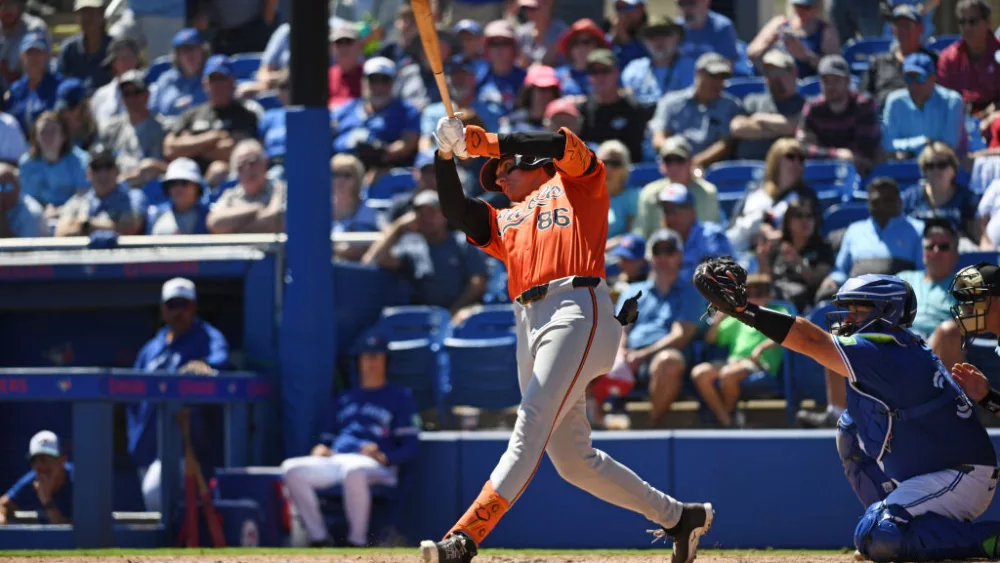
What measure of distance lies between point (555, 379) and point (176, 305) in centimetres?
404

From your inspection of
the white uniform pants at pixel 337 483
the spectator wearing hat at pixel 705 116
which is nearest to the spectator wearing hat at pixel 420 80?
the spectator wearing hat at pixel 705 116

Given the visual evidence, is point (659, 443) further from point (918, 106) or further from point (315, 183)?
Result: point (918, 106)

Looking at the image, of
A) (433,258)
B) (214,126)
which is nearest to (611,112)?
(433,258)

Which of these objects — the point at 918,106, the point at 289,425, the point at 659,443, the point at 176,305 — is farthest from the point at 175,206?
the point at 918,106

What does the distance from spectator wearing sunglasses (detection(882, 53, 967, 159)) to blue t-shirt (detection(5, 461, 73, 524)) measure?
5362 mm

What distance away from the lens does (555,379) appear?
4.83 m

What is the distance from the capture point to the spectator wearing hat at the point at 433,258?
8.77m

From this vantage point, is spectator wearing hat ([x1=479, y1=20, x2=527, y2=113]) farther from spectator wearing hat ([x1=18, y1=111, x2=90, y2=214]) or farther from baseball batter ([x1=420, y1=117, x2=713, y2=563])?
baseball batter ([x1=420, y1=117, x2=713, y2=563])

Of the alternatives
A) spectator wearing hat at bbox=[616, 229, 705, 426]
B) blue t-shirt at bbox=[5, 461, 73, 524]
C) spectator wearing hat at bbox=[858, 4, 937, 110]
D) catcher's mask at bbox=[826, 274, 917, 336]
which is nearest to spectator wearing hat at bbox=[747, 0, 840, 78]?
spectator wearing hat at bbox=[858, 4, 937, 110]

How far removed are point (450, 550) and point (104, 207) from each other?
575 cm

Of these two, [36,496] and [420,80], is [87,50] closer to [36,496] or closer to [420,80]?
[420,80]

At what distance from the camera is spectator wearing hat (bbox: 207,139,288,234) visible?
9086mm

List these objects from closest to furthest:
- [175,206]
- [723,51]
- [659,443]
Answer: [659,443], [175,206], [723,51]

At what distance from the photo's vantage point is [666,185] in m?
8.77
